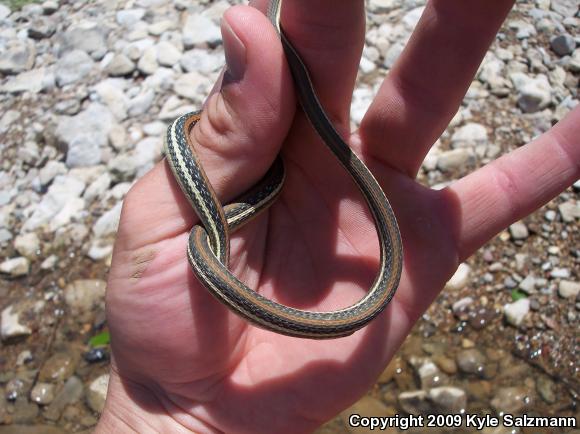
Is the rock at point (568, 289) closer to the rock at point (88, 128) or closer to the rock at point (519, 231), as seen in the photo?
the rock at point (519, 231)

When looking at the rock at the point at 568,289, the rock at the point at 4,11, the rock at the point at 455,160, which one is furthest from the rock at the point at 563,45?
the rock at the point at 4,11

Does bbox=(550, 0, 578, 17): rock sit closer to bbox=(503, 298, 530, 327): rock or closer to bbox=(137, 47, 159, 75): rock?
bbox=(503, 298, 530, 327): rock

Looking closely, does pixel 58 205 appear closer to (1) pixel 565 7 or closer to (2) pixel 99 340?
(2) pixel 99 340

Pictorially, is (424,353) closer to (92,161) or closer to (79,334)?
(79,334)

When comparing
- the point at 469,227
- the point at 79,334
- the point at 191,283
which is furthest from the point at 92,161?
the point at 469,227

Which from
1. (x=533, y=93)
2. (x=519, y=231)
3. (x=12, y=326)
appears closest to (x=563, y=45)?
(x=533, y=93)

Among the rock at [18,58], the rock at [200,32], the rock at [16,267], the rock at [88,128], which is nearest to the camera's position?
the rock at [16,267]
